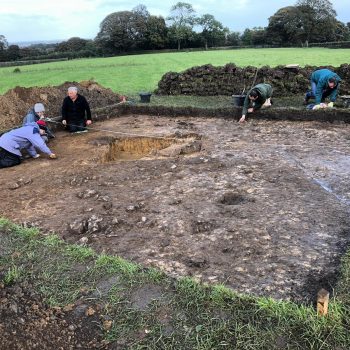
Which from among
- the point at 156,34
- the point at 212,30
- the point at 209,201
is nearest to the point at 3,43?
the point at 156,34

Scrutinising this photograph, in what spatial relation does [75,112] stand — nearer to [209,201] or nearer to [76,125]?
[76,125]

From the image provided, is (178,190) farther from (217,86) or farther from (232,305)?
(217,86)

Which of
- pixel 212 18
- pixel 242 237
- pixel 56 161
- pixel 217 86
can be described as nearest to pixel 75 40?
pixel 212 18

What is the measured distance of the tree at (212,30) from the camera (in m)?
54.5

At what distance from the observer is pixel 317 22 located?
52406mm

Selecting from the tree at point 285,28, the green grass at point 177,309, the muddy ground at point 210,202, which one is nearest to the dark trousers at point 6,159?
the muddy ground at point 210,202

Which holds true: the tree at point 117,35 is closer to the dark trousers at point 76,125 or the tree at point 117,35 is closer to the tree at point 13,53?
the tree at point 13,53

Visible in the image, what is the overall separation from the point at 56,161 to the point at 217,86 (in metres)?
7.69

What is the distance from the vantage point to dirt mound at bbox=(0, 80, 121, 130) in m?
10.0

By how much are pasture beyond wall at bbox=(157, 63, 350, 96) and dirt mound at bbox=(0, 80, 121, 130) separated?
265 cm

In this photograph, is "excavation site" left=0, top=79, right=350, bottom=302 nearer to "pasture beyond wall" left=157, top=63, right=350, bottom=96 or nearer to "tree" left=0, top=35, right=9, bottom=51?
"pasture beyond wall" left=157, top=63, right=350, bottom=96

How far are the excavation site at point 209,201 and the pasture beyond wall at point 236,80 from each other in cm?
388

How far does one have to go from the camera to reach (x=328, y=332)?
9.80ft

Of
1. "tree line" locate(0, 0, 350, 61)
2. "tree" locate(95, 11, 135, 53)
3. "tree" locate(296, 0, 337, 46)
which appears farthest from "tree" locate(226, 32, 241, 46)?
"tree" locate(95, 11, 135, 53)
